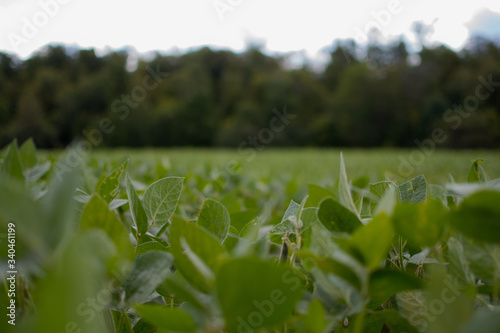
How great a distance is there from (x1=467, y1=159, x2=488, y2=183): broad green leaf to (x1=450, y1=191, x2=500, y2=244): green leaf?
0.14 metres

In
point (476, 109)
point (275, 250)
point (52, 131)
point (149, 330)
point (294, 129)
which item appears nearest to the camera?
point (149, 330)

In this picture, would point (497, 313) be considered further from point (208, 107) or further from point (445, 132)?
point (208, 107)

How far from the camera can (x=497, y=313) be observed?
142 mm

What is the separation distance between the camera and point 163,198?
0.29m

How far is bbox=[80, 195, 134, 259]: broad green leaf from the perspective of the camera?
0.68 ft

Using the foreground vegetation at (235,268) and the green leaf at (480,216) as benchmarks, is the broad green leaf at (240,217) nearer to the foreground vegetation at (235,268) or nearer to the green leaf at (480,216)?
the foreground vegetation at (235,268)

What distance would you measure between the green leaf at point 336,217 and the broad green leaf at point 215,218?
0.08 m

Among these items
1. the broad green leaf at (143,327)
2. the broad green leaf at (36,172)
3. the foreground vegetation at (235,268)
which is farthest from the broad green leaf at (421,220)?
the broad green leaf at (36,172)

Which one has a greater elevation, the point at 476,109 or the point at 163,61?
the point at 163,61

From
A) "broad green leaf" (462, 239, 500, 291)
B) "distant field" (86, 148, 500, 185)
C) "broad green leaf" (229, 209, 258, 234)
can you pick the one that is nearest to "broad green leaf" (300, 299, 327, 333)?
"broad green leaf" (462, 239, 500, 291)

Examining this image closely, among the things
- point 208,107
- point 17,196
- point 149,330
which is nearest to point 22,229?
point 17,196

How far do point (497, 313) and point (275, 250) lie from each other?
378mm

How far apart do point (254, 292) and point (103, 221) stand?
0.36ft

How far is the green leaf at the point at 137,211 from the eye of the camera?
261 millimetres
